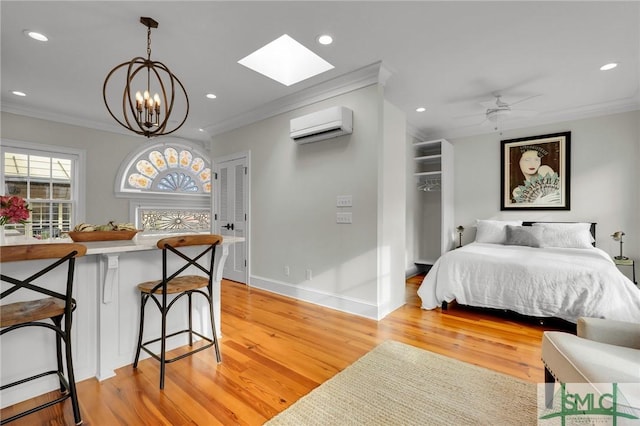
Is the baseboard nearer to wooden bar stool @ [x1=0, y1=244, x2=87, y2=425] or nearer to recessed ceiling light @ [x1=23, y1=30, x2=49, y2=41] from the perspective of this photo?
wooden bar stool @ [x1=0, y1=244, x2=87, y2=425]

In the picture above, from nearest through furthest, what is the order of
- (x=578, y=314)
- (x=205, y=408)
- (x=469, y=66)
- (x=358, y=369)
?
(x=205, y=408) < (x=358, y=369) < (x=578, y=314) < (x=469, y=66)

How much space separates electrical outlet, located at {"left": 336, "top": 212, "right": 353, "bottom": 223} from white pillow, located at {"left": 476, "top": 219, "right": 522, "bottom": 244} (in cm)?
260

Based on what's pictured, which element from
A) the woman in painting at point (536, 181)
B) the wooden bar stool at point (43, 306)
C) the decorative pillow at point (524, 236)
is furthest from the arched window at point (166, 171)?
the woman in painting at point (536, 181)

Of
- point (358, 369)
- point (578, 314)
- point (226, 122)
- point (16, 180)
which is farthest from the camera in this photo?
point (226, 122)

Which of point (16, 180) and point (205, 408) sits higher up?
point (16, 180)

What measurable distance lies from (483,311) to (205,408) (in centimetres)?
309

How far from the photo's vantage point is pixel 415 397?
5.84 ft

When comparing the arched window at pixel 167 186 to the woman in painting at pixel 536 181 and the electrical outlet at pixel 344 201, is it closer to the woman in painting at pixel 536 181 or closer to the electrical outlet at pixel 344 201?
the electrical outlet at pixel 344 201

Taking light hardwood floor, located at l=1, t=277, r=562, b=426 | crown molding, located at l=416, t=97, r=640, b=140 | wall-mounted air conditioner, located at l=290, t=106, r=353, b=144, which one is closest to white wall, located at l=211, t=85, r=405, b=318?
wall-mounted air conditioner, located at l=290, t=106, r=353, b=144

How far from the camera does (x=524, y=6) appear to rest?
214 centimetres

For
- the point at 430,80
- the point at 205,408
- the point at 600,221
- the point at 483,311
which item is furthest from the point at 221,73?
the point at 600,221

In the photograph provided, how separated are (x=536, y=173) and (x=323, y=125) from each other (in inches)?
149

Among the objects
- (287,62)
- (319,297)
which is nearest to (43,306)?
(319,297)

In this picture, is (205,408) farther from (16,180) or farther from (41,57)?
(16,180)
